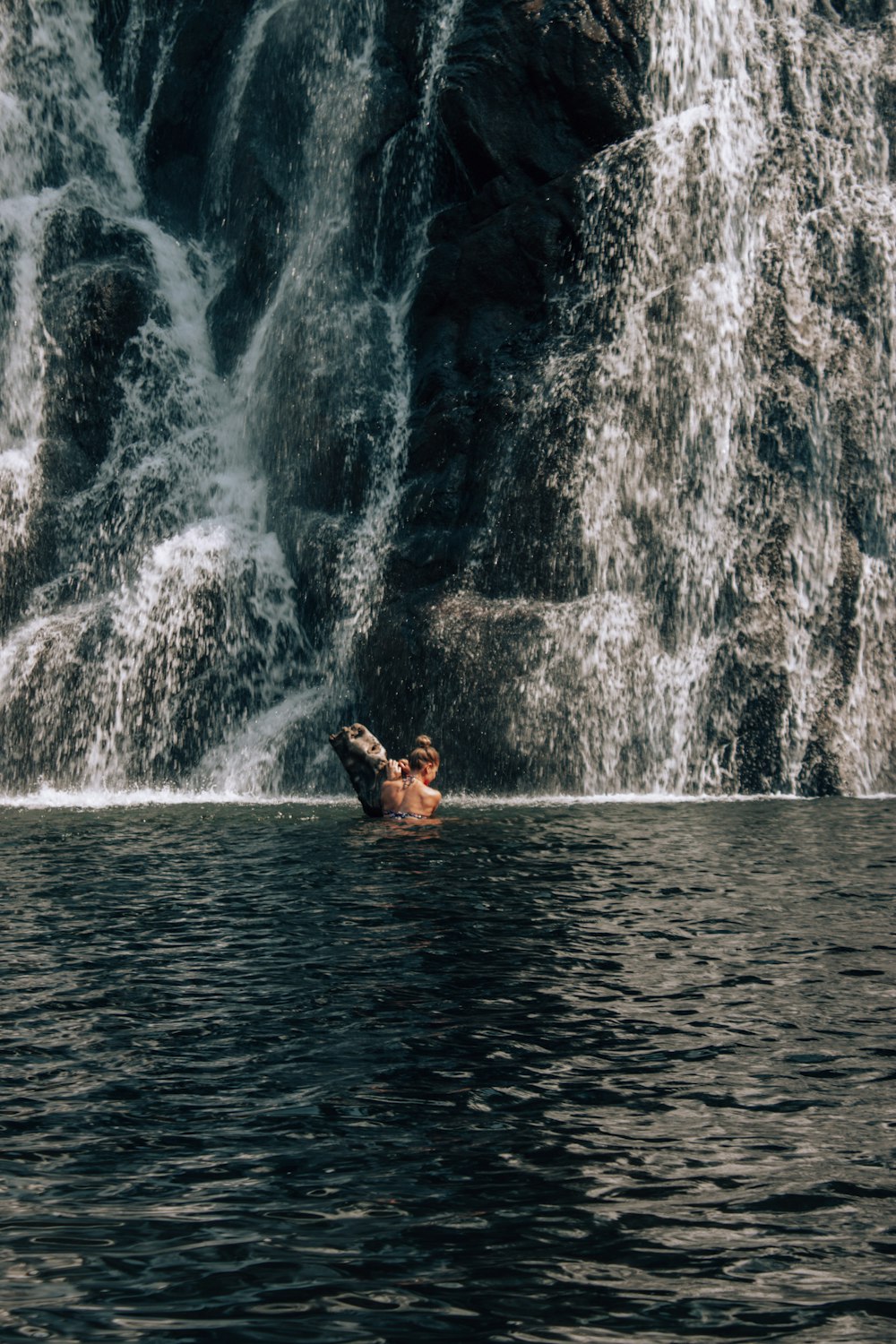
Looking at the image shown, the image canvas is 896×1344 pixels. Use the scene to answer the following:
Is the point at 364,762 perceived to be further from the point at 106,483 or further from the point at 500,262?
the point at 106,483

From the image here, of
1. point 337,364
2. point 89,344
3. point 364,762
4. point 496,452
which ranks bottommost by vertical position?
point 364,762

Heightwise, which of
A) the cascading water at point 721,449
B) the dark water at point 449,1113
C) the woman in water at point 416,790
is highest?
the cascading water at point 721,449

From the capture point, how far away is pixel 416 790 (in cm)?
2064

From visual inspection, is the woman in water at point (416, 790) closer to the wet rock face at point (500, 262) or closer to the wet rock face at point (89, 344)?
the wet rock face at point (500, 262)

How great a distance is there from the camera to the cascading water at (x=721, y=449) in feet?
93.7

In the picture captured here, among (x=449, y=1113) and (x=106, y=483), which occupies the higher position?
(x=106, y=483)

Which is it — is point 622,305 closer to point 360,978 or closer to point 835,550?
point 835,550

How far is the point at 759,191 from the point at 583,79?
14.6 ft

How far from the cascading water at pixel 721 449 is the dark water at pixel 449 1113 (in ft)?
46.4

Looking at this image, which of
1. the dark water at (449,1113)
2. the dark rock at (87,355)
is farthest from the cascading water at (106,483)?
the dark water at (449,1113)

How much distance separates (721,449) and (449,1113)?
24366 mm

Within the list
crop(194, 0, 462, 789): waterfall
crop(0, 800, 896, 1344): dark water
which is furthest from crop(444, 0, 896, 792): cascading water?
crop(0, 800, 896, 1344): dark water

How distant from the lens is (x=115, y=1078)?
803 centimetres

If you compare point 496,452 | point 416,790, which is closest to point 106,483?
point 496,452
